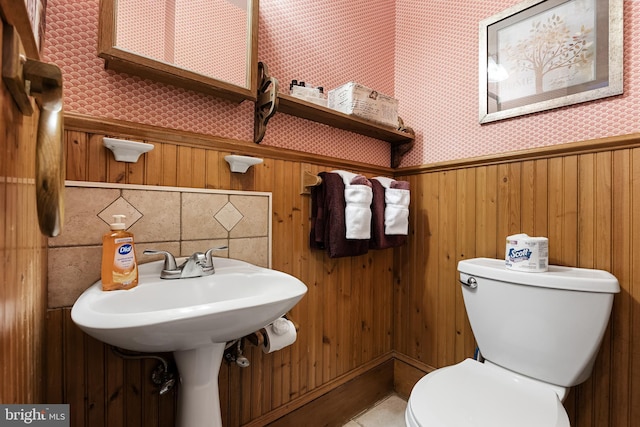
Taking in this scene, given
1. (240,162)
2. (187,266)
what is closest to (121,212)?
(187,266)

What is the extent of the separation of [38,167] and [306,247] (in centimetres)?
105

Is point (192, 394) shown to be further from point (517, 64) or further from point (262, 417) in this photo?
point (517, 64)

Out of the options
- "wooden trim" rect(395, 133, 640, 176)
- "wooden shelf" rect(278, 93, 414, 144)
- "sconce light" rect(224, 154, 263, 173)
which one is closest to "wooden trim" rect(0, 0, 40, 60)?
"sconce light" rect(224, 154, 263, 173)

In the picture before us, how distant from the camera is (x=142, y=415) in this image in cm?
93

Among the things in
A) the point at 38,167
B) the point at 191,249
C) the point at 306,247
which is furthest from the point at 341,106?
the point at 38,167

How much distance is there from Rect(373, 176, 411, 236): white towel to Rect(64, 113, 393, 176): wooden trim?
27 centimetres

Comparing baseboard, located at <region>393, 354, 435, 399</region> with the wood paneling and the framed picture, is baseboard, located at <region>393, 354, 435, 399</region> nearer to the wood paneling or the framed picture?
the wood paneling

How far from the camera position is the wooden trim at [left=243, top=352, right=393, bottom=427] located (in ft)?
4.03

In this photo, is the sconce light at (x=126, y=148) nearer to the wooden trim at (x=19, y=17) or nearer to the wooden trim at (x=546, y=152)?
the wooden trim at (x=19, y=17)

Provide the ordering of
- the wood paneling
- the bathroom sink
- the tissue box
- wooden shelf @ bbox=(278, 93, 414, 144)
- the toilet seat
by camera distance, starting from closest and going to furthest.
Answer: the bathroom sink
the toilet seat
the wood paneling
wooden shelf @ bbox=(278, 93, 414, 144)
the tissue box

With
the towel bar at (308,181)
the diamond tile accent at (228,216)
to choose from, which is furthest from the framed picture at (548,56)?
the diamond tile accent at (228,216)

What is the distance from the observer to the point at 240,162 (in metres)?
1.08

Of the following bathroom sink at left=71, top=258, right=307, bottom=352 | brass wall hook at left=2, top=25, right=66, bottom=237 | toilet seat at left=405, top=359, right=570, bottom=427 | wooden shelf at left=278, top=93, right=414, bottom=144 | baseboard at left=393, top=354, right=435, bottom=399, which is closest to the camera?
brass wall hook at left=2, top=25, right=66, bottom=237

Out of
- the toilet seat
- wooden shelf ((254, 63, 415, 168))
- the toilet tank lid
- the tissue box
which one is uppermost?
the tissue box
